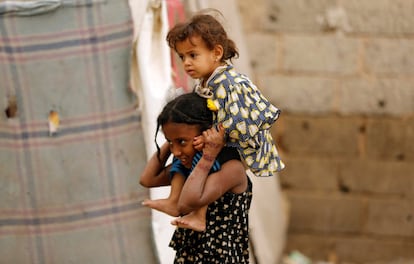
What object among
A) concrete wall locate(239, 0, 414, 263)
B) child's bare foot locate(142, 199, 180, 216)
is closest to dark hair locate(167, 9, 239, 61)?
child's bare foot locate(142, 199, 180, 216)

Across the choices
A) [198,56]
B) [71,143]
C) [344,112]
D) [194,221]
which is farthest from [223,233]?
[344,112]

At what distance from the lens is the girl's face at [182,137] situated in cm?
271

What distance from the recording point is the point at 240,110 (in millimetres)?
2660

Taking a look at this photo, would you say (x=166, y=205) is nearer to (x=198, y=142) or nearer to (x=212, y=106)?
(x=198, y=142)

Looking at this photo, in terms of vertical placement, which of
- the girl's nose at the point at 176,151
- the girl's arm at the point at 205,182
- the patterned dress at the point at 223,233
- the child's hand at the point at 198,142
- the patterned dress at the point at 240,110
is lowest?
the patterned dress at the point at 223,233

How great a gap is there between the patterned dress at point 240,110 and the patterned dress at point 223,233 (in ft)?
0.53

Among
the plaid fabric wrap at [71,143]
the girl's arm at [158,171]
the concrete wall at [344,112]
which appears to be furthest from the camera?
the concrete wall at [344,112]

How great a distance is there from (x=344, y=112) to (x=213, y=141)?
302 centimetres

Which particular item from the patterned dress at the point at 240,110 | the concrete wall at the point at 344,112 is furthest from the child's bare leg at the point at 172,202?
the concrete wall at the point at 344,112

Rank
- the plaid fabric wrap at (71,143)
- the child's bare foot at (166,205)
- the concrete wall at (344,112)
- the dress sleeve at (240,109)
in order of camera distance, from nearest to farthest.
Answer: the dress sleeve at (240,109)
the child's bare foot at (166,205)
the plaid fabric wrap at (71,143)
the concrete wall at (344,112)

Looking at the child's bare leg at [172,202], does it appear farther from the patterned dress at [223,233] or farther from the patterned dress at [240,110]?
the patterned dress at [240,110]

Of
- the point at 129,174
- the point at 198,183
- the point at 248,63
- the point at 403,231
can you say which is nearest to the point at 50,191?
the point at 129,174

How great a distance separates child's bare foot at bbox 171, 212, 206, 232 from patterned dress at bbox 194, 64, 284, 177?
0.81 ft

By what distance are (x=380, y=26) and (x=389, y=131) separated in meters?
0.67
